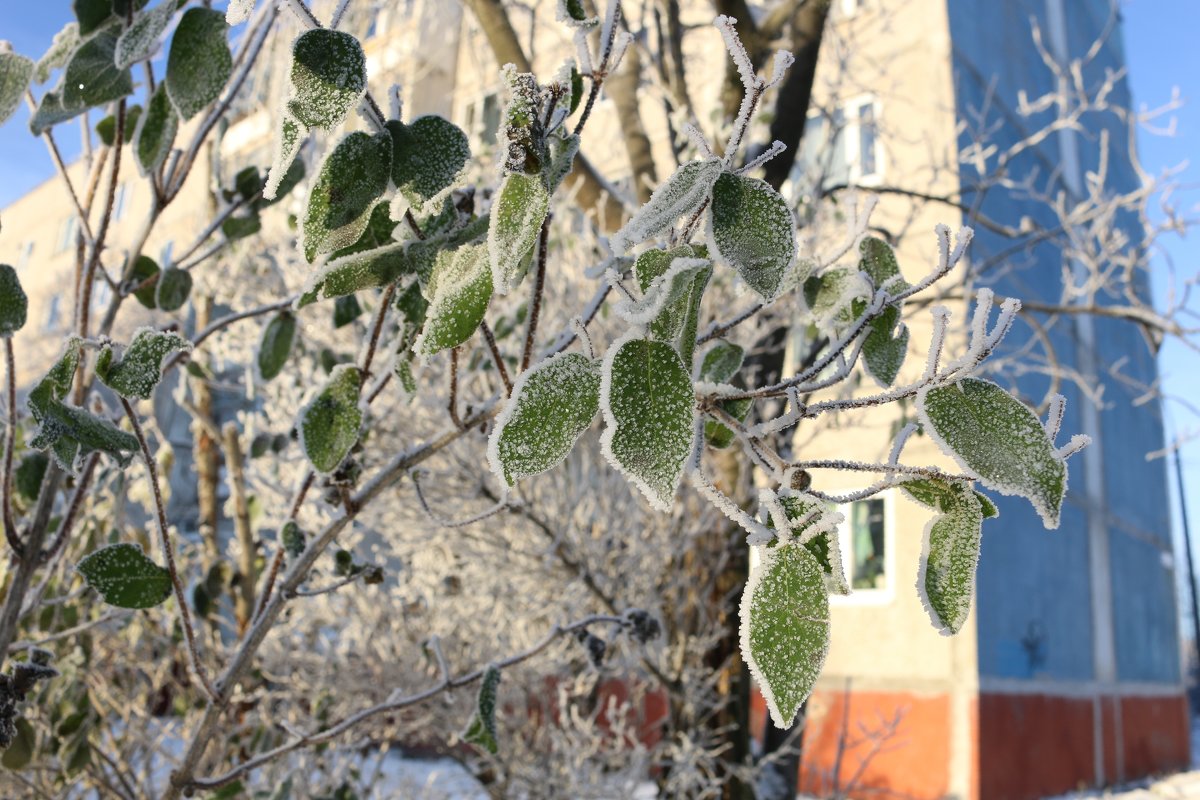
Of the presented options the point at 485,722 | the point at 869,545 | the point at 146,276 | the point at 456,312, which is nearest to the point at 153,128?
the point at 146,276

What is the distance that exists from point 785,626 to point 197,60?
0.67 metres

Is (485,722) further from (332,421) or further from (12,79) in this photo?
(12,79)

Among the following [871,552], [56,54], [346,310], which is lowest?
[346,310]

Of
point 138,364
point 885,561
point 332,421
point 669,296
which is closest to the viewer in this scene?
point 669,296

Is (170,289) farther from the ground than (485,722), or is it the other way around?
(170,289)

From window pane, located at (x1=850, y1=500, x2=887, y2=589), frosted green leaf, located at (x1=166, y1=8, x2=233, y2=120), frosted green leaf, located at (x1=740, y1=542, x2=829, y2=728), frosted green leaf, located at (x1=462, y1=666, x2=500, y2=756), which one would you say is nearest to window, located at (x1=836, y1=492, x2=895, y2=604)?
window pane, located at (x1=850, y1=500, x2=887, y2=589)

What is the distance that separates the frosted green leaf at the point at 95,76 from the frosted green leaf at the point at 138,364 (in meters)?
0.29

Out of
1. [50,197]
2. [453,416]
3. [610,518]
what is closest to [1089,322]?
[610,518]

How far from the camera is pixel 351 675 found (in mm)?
3965

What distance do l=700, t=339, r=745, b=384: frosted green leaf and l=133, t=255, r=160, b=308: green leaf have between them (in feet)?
2.33

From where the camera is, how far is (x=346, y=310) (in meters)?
1.11

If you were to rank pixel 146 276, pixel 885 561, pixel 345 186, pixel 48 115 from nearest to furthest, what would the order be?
1. pixel 345 186
2. pixel 48 115
3. pixel 146 276
4. pixel 885 561

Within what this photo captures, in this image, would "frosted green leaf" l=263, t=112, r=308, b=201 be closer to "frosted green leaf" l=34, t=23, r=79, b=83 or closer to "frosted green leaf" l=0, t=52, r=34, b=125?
"frosted green leaf" l=0, t=52, r=34, b=125

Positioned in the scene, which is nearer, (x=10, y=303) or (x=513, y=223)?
(x=513, y=223)
